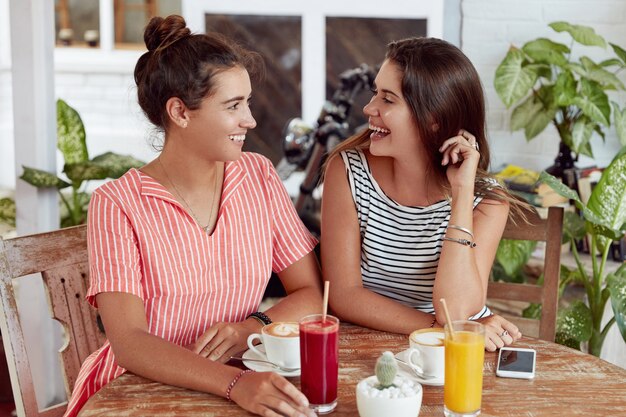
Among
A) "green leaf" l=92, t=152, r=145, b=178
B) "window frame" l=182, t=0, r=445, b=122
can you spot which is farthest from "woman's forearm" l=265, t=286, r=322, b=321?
"window frame" l=182, t=0, r=445, b=122

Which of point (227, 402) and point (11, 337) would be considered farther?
point (11, 337)

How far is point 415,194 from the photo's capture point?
1.91 m

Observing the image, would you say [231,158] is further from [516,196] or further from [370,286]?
[516,196]

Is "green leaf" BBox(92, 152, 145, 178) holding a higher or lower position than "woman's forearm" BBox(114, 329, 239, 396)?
higher

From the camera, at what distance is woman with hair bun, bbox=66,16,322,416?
155 cm

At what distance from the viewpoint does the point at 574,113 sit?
3.06m

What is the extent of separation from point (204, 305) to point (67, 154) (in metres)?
1.45

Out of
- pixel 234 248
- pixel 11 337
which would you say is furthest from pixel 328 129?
pixel 11 337

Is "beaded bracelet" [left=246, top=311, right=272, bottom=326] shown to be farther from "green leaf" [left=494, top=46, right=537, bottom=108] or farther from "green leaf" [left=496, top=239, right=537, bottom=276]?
"green leaf" [left=494, top=46, right=537, bottom=108]

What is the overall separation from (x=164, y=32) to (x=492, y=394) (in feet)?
3.01

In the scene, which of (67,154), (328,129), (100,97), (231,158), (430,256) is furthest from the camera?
(100,97)

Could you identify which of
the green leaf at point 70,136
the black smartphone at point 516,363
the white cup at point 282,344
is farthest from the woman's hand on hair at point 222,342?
the green leaf at point 70,136

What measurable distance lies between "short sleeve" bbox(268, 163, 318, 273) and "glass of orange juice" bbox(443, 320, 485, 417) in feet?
1.95

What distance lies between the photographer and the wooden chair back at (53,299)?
1.68 meters
